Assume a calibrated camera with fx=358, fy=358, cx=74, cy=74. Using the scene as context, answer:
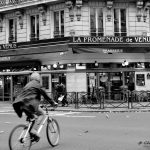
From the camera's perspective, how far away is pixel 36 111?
8.15 m

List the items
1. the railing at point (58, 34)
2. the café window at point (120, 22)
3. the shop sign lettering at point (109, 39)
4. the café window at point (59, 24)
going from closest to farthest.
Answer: the shop sign lettering at point (109, 39) < the café window at point (120, 22) < the railing at point (58, 34) < the café window at point (59, 24)

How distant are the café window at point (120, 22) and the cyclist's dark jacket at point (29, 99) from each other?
1809cm

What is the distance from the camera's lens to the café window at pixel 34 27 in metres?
27.2

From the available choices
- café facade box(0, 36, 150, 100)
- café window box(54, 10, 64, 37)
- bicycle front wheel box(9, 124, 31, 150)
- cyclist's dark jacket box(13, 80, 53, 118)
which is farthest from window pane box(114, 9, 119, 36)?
bicycle front wheel box(9, 124, 31, 150)

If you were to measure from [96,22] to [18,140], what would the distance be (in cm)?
1893

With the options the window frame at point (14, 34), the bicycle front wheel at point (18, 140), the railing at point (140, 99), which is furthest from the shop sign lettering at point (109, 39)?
the bicycle front wheel at point (18, 140)

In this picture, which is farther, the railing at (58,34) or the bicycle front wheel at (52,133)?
the railing at (58,34)

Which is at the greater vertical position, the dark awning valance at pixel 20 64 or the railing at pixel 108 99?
the dark awning valance at pixel 20 64

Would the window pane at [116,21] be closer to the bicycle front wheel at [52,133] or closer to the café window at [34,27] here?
the café window at [34,27]

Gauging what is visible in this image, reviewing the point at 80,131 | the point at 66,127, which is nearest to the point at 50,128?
the point at 80,131

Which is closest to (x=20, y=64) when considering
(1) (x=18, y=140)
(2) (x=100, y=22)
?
(2) (x=100, y=22)

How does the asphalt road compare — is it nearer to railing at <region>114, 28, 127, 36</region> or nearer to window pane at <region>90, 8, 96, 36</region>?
railing at <region>114, 28, 127, 36</region>

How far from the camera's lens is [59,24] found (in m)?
26.2

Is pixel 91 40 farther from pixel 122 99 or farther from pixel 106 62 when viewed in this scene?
pixel 122 99
